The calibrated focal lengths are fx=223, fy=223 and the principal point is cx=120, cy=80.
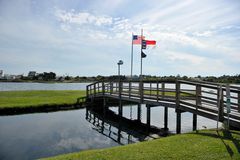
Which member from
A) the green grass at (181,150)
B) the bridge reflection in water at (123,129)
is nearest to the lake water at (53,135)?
the bridge reflection in water at (123,129)

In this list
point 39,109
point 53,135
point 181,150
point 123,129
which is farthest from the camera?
point 39,109

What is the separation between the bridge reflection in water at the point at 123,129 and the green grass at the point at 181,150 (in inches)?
160

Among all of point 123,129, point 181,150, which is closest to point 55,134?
point 123,129

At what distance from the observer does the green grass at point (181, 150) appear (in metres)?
6.29

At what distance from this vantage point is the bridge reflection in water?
477 inches

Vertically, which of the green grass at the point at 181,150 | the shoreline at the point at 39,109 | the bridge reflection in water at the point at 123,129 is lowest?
the bridge reflection in water at the point at 123,129

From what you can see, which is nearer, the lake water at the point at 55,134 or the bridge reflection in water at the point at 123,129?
the lake water at the point at 55,134

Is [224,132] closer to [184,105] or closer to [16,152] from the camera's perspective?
[184,105]

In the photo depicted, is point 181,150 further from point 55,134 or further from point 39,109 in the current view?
point 39,109

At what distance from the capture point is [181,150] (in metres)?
6.71

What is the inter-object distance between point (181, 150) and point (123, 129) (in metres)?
7.92

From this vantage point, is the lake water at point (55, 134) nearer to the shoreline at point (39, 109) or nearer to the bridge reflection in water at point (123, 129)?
the bridge reflection in water at point (123, 129)

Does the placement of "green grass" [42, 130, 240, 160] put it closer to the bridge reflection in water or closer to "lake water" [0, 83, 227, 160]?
"lake water" [0, 83, 227, 160]

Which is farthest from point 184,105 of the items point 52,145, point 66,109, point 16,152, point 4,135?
point 66,109
